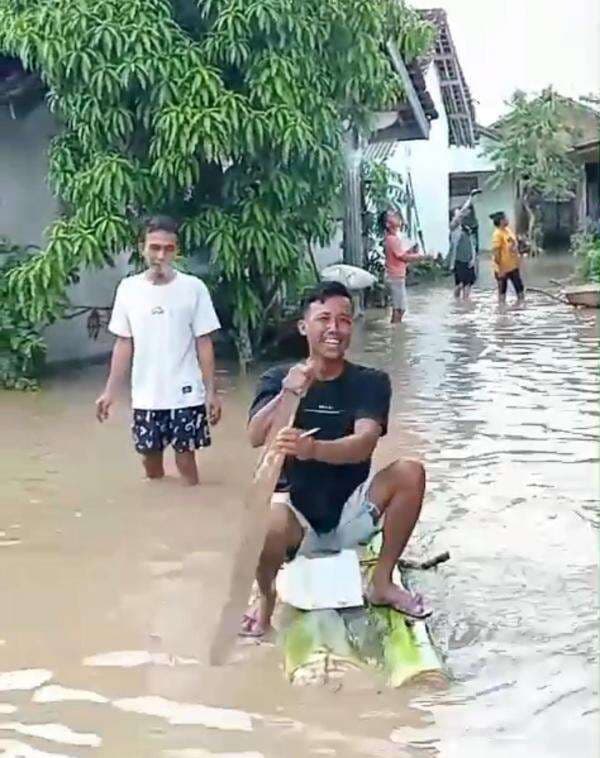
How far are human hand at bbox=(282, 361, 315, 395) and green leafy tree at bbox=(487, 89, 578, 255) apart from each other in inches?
1373

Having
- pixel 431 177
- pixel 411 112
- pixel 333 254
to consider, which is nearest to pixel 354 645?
pixel 333 254

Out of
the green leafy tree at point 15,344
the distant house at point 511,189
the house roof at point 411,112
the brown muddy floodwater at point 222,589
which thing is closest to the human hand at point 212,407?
the brown muddy floodwater at point 222,589

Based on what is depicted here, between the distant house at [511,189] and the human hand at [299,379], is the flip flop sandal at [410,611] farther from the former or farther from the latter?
the distant house at [511,189]

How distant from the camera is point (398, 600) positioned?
5.17m

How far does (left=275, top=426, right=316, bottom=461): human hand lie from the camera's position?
4.82 meters

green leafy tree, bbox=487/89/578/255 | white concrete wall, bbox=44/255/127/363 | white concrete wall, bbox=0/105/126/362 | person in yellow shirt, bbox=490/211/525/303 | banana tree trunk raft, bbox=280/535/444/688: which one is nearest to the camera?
banana tree trunk raft, bbox=280/535/444/688

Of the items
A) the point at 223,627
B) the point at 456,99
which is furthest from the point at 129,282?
the point at 456,99

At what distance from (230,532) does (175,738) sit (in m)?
2.63

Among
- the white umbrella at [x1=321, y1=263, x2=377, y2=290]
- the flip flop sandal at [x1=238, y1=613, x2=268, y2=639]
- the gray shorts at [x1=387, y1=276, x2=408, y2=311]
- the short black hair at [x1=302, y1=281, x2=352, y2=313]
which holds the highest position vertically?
the short black hair at [x1=302, y1=281, x2=352, y2=313]

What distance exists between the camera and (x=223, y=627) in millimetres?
5137

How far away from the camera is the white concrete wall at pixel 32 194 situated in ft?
44.6

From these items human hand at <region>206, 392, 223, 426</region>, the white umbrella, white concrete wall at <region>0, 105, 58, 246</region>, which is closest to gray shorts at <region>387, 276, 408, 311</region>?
the white umbrella

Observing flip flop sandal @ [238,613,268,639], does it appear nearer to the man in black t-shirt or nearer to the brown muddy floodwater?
the man in black t-shirt

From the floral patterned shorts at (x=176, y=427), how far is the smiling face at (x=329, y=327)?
104 inches
